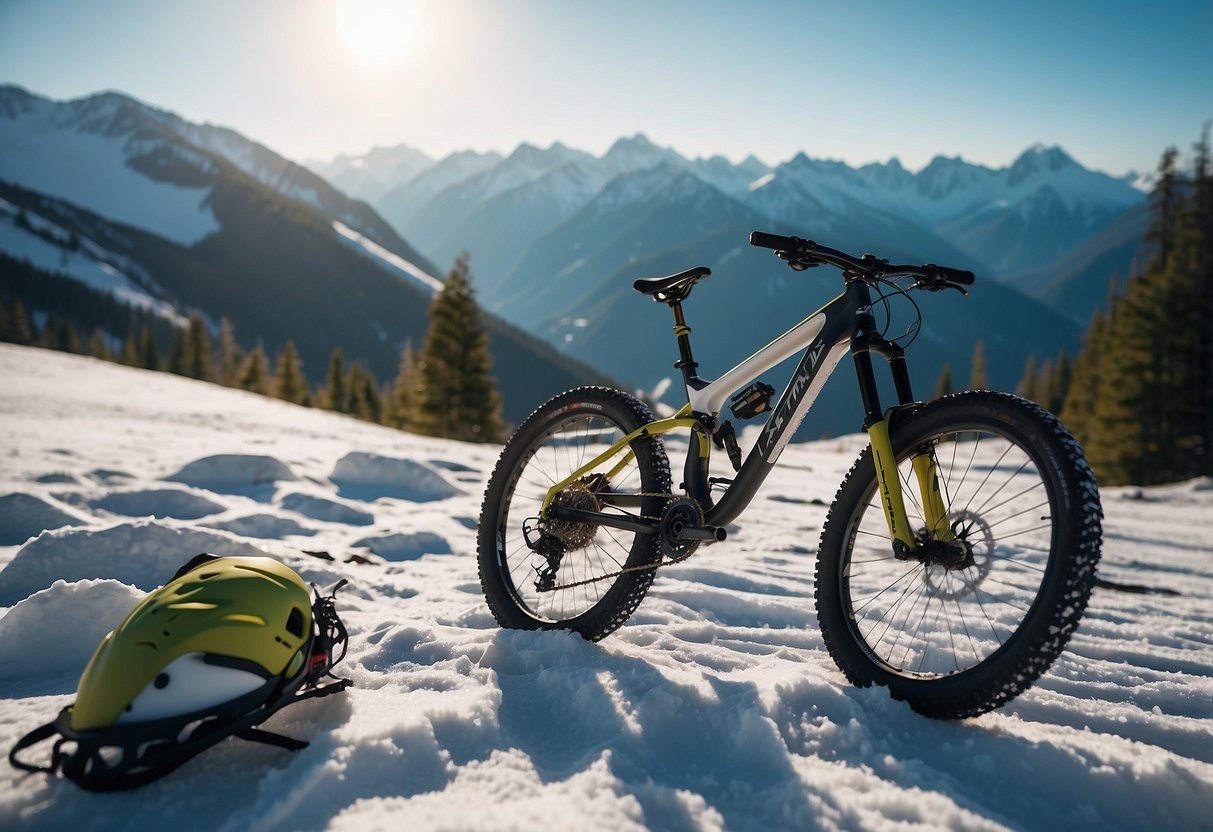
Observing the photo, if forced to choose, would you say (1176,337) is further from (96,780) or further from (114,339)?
(114,339)

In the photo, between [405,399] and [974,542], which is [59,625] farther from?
[405,399]

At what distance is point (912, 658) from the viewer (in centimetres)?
306

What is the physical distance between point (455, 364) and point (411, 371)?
566 inches

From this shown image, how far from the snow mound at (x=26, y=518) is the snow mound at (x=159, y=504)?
591 mm

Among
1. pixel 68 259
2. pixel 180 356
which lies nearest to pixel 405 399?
pixel 180 356

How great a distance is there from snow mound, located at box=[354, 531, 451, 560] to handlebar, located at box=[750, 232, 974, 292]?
3.71 m

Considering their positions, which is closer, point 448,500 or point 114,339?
point 448,500

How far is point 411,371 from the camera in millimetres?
42812

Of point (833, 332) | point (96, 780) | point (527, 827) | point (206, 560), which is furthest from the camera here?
point (833, 332)

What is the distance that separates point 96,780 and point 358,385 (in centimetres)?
5437

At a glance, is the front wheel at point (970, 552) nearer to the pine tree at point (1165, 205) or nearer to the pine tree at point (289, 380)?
the pine tree at point (1165, 205)

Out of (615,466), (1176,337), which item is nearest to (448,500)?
(615,466)

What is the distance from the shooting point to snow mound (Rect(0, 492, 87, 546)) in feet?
14.1

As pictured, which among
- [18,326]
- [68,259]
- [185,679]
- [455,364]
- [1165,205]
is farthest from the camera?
[68,259]
